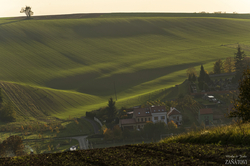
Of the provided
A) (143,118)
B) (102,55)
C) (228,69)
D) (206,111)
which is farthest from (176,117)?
(102,55)

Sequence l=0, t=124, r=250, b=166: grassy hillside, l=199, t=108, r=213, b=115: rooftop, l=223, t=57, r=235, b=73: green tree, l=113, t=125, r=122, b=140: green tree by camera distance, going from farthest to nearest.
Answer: l=223, t=57, r=235, b=73: green tree
l=199, t=108, r=213, b=115: rooftop
l=113, t=125, r=122, b=140: green tree
l=0, t=124, r=250, b=166: grassy hillside

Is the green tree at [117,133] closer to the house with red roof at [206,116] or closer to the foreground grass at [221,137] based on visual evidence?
the house with red roof at [206,116]

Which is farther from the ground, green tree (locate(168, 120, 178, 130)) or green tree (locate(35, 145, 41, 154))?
green tree (locate(168, 120, 178, 130))

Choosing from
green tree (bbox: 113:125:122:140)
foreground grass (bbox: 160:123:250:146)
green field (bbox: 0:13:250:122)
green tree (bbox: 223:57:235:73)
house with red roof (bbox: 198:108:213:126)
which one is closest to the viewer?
foreground grass (bbox: 160:123:250:146)

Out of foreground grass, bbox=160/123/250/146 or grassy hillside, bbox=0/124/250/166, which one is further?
foreground grass, bbox=160/123/250/146

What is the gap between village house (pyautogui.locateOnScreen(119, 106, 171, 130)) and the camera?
6550cm

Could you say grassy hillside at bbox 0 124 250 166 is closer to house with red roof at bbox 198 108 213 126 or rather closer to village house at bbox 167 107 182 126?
house with red roof at bbox 198 108 213 126

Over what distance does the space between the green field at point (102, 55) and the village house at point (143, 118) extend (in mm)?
13839

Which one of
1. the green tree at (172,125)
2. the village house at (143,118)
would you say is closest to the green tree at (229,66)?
the village house at (143,118)

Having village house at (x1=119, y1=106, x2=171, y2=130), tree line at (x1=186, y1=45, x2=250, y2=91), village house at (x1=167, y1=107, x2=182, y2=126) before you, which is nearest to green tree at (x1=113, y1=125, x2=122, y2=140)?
village house at (x1=119, y1=106, x2=171, y2=130)

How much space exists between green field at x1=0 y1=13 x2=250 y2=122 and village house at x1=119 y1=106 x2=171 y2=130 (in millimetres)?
13839

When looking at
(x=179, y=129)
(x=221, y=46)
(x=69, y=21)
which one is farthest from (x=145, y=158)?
(x=69, y=21)

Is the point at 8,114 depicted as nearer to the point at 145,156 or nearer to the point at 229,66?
the point at 145,156

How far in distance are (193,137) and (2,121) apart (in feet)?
230
